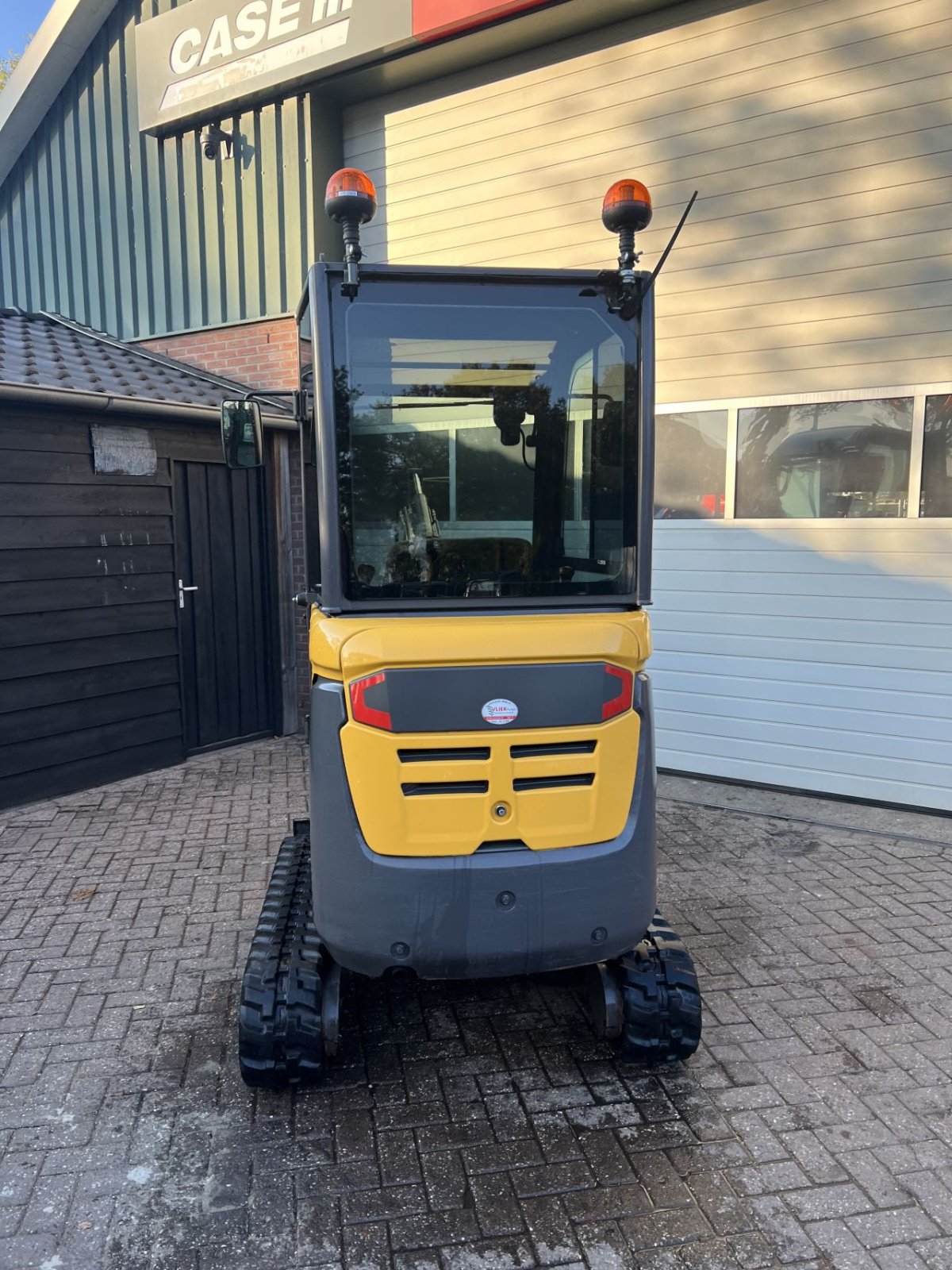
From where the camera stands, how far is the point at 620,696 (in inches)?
113

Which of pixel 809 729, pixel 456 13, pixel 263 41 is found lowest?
pixel 809 729

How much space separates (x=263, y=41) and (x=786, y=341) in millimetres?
5455

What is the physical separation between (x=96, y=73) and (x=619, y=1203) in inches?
440

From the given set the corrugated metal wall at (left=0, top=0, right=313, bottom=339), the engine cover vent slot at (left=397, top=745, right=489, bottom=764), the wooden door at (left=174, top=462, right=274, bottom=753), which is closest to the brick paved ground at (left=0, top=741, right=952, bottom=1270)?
the engine cover vent slot at (left=397, top=745, right=489, bottom=764)

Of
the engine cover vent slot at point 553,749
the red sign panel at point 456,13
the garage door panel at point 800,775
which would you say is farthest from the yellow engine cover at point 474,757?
the red sign panel at point 456,13

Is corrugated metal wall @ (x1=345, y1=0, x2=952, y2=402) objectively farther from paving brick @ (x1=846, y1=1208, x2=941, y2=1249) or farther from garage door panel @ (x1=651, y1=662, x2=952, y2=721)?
paving brick @ (x1=846, y1=1208, x2=941, y2=1249)

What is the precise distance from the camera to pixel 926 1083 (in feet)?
10.4

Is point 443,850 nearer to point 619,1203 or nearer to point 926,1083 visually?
point 619,1203

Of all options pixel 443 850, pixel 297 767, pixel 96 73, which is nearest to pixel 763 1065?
pixel 443 850

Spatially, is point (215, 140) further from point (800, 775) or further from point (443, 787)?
point (443, 787)

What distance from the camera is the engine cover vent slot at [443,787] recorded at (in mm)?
2758

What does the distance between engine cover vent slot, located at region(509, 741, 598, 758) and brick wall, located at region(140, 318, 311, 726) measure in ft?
17.2

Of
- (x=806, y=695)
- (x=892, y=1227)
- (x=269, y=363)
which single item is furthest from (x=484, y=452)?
(x=269, y=363)

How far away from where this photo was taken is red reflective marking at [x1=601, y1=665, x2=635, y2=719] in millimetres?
2852
